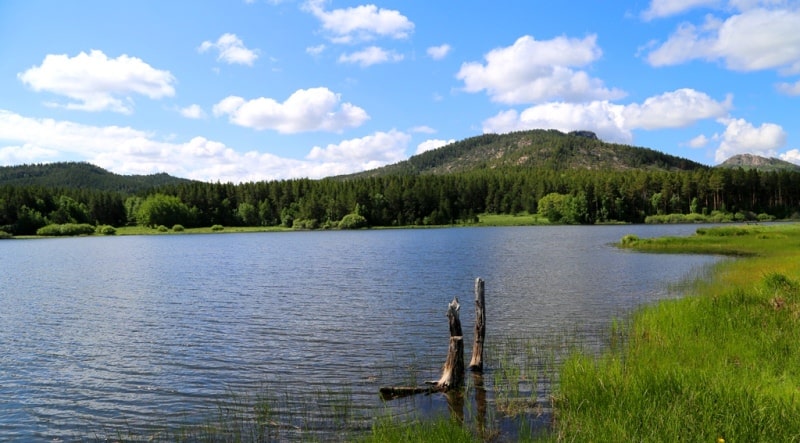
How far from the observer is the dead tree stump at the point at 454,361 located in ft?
50.3

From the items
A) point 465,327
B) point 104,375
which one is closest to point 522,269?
point 465,327

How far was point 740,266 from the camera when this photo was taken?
1565 inches

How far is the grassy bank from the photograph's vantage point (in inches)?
360

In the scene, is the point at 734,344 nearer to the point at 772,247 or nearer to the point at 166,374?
the point at 166,374

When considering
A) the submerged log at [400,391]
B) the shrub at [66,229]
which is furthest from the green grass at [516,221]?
the submerged log at [400,391]

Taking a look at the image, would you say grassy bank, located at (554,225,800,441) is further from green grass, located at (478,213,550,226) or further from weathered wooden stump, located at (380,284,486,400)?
green grass, located at (478,213,550,226)

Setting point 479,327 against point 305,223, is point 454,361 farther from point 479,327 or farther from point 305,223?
point 305,223

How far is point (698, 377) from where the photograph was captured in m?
11.7

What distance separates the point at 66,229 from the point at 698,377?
192947 millimetres

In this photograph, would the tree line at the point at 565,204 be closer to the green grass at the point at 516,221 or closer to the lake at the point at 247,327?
the green grass at the point at 516,221

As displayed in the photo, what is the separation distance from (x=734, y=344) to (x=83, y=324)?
98.2 feet

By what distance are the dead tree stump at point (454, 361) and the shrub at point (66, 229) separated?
606 feet

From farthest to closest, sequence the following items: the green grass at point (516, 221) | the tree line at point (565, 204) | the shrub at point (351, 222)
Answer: the shrub at point (351, 222), the green grass at point (516, 221), the tree line at point (565, 204)

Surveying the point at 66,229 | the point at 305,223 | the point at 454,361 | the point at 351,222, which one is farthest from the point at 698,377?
the point at 66,229
